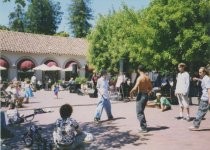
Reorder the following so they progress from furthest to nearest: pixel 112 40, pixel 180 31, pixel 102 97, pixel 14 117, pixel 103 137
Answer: pixel 112 40 < pixel 180 31 < pixel 102 97 < pixel 14 117 < pixel 103 137

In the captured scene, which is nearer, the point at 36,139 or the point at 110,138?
the point at 36,139

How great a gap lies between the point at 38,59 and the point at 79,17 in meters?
31.1

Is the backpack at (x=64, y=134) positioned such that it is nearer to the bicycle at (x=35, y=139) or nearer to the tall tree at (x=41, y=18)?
the bicycle at (x=35, y=139)

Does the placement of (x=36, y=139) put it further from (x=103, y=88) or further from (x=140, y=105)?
(x=103, y=88)

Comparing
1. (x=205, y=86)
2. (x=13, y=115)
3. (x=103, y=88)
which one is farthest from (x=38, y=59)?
(x=205, y=86)

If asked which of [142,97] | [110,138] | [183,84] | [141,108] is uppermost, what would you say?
[183,84]

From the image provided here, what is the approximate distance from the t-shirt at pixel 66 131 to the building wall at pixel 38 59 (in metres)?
34.1

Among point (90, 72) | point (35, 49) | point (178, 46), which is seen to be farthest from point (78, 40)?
point (178, 46)

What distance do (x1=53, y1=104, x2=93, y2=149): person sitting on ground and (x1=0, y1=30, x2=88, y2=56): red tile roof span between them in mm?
33580

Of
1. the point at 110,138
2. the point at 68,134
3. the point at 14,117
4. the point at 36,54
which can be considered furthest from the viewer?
the point at 36,54

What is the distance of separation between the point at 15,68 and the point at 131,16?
15.3m

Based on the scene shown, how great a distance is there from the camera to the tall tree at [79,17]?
7169cm

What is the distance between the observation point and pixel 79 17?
7200 cm

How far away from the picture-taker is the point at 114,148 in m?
9.41
